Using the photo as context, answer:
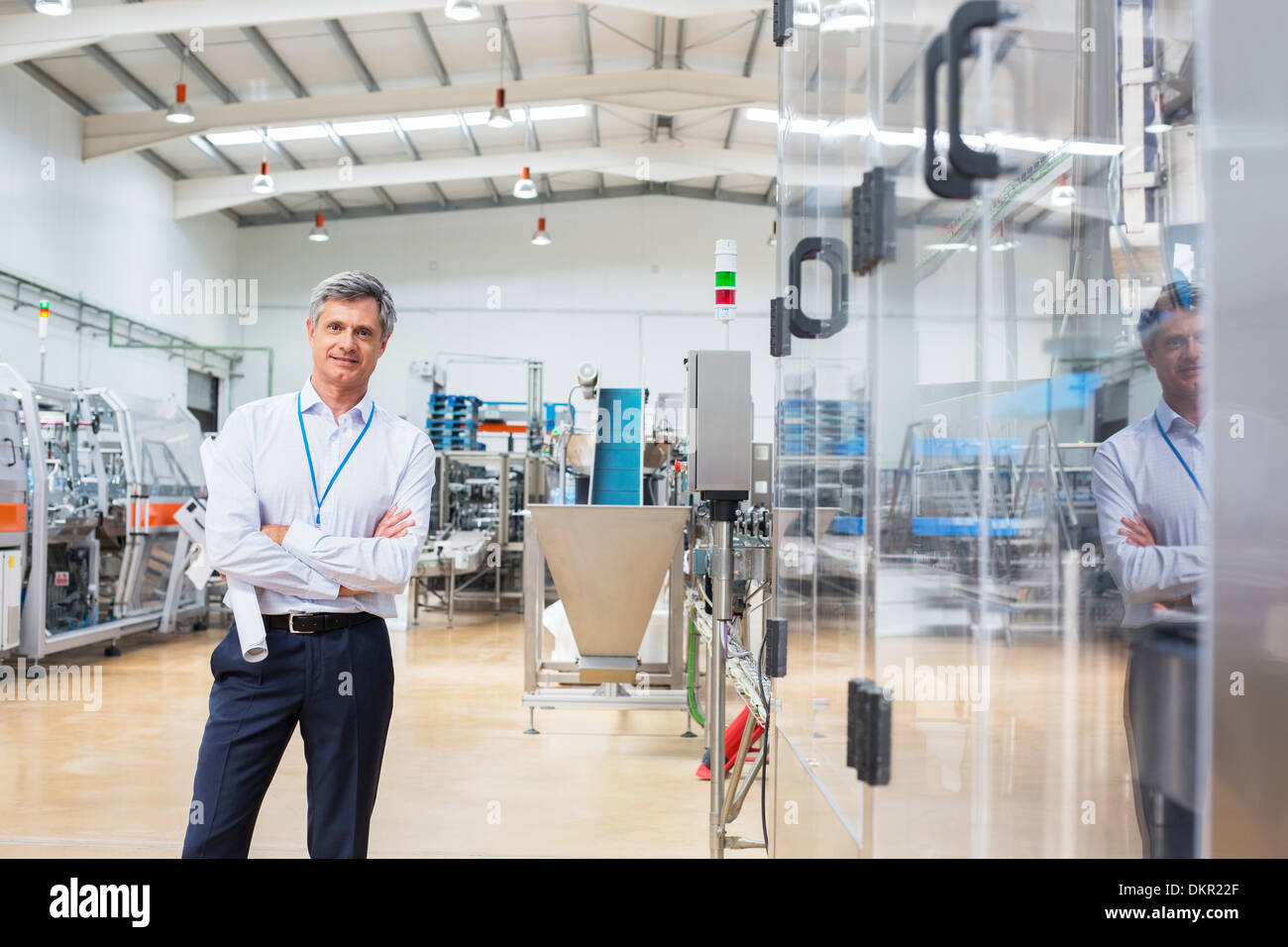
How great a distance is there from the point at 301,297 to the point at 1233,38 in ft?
45.7

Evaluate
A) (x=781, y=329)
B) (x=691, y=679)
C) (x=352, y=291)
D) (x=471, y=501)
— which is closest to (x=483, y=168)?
(x=471, y=501)

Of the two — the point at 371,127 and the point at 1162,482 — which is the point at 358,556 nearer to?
the point at 1162,482

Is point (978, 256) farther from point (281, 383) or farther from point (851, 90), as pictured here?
point (281, 383)

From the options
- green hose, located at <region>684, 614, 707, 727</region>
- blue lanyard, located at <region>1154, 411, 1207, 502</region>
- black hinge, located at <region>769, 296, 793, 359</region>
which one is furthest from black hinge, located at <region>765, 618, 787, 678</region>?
green hose, located at <region>684, 614, 707, 727</region>

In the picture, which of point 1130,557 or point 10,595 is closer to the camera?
point 1130,557

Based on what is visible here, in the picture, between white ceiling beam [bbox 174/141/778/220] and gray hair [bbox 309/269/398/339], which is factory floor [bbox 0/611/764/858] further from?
white ceiling beam [bbox 174/141/778/220]

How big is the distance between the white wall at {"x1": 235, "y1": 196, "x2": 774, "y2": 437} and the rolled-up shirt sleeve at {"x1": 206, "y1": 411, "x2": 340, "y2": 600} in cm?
1176

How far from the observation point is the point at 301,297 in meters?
13.8

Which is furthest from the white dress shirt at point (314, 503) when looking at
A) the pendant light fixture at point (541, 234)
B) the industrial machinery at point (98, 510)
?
the pendant light fixture at point (541, 234)

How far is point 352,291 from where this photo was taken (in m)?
2.10

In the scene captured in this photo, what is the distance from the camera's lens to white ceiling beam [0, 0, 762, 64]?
294 inches

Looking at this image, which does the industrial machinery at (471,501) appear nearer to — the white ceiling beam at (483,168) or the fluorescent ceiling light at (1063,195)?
the white ceiling beam at (483,168)

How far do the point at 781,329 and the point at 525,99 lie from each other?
849cm
